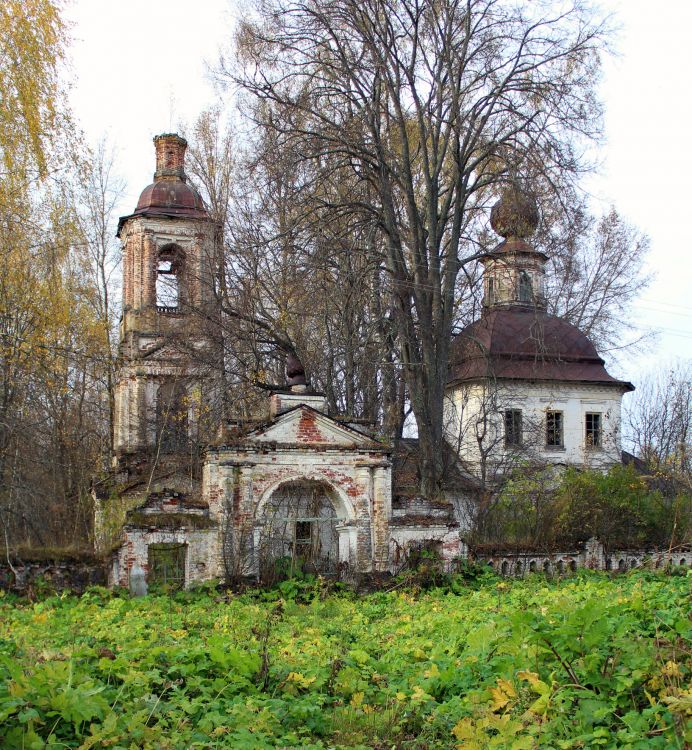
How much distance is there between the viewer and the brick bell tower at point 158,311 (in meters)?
26.8

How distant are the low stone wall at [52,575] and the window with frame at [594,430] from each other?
21289 millimetres

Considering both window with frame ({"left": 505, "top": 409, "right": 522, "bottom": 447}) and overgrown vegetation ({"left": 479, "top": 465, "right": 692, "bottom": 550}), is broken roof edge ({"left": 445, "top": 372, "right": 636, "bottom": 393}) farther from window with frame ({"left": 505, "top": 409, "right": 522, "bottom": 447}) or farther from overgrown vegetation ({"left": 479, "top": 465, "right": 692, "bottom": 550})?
overgrown vegetation ({"left": 479, "top": 465, "right": 692, "bottom": 550})

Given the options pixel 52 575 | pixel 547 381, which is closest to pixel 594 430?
pixel 547 381

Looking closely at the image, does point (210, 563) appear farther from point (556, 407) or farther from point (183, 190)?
point (556, 407)

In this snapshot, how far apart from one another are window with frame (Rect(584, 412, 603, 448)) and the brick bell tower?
14.5 meters

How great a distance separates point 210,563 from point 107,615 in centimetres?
408

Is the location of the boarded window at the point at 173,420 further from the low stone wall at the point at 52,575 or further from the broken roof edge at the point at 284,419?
the low stone wall at the point at 52,575

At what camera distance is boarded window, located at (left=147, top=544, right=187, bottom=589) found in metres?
17.5

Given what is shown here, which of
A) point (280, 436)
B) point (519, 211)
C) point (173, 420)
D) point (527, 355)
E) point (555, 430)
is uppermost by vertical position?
point (519, 211)

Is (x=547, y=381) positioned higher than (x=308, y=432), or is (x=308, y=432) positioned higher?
(x=547, y=381)

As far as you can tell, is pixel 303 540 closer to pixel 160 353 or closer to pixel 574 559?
pixel 574 559

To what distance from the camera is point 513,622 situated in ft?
30.1

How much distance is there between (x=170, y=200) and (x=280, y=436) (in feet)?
40.4

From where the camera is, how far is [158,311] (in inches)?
1099
